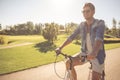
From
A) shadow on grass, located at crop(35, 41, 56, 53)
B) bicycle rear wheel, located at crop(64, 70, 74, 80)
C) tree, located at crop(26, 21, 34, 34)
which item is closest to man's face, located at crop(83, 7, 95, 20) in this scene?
bicycle rear wheel, located at crop(64, 70, 74, 80)

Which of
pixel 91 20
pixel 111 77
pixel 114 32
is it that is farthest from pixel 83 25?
pixel 114 32

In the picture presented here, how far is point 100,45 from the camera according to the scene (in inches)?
135

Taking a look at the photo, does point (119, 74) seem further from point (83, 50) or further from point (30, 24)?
point (30, 24)

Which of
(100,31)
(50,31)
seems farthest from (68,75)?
(50,31)

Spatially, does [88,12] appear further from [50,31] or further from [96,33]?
[50,31]

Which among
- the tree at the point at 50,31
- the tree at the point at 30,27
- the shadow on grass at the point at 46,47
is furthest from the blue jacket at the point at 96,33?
the tree at the point at 30,27

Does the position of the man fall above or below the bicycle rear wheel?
above

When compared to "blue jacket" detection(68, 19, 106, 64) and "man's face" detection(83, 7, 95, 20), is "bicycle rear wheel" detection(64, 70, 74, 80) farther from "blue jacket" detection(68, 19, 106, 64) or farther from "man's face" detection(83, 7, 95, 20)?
"man's face" detection(83, 7, 95, 20)

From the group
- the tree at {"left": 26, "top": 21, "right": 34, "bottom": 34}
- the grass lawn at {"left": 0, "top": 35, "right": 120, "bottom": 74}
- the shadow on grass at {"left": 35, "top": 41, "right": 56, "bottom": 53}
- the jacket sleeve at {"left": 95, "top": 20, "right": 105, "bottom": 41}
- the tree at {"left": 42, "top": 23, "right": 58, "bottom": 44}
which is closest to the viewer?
the jacket sleeve at {"left": 95, "top": 20, "right": 105, "bottom": 41}

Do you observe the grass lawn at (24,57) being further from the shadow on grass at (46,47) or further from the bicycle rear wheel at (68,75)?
→ the bicycle rear wheel at (68,75)

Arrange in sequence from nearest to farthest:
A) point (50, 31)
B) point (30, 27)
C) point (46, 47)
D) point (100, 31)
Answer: point (100, 31) < point (46, 47) < point (50, 31) < point (30, 27)

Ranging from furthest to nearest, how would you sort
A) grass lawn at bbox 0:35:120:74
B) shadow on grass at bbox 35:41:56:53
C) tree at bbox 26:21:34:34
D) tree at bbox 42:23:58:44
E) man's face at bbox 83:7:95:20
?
1. tree at bbox 26:21:34:34
2. tree at bbox 42:23:58:44
3. shadow on grass at bbox 35:41:56:53
4. grass lawn at bbox 0:35:120:74
5. man's face at bbox 83:7:95:20

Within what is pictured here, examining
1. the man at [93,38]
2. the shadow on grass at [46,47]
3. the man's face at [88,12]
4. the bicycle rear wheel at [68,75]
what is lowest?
the shadow on grass at [46,47]

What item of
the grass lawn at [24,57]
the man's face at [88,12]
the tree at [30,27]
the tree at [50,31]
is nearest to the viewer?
the man's face at [88,12]
